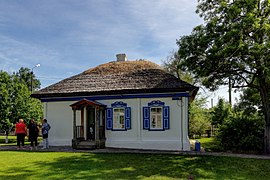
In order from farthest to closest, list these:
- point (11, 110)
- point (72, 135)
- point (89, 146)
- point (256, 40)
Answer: point (11, 110) → point (72, 135) → point (89, 146) → point (256, 40)

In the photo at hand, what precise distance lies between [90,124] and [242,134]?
29.7 feet

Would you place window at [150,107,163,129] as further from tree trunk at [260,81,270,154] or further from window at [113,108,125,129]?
tree trunk at [260,81,270,154]

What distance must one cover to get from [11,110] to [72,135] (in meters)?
8.24

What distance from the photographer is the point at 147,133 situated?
1686 centimetres

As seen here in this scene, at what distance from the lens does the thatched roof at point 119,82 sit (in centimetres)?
1669

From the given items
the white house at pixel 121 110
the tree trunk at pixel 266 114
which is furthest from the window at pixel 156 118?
the tree trunk at pixel 266 114

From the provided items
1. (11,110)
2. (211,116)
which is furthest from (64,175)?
(211,116)

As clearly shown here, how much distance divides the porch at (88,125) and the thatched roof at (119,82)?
1083 mm

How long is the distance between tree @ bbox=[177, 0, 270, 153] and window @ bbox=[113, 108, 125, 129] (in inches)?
183

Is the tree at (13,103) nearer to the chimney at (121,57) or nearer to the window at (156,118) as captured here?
the chimney at (121,57)

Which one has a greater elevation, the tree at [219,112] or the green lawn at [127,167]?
the tree at [219,112]

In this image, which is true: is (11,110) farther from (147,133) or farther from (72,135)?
(147,133)

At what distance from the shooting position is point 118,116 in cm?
1758

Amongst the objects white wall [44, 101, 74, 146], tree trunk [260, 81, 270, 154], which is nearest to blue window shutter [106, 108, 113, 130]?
white wall [44, 101, 74, 146]
